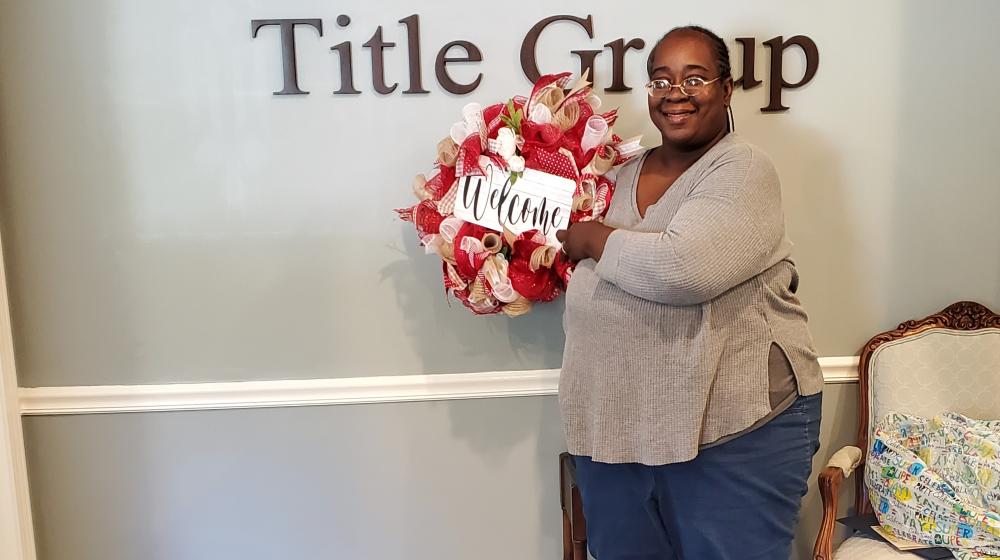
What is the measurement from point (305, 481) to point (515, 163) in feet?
3.34

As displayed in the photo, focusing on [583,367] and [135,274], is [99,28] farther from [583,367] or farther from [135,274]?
[583,367]

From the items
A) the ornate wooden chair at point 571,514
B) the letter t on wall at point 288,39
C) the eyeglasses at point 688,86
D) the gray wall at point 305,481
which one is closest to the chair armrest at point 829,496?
the gray wall at point 305,481

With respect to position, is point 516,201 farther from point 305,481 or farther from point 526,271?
point 305,481

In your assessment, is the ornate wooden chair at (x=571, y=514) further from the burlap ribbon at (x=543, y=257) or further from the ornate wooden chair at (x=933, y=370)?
the ornate wooden chair at (x=933, y=370)

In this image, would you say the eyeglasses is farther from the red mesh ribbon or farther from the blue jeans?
the blue jeans

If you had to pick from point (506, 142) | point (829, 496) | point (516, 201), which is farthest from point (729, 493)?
point (506, 142)

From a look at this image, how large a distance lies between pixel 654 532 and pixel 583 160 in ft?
2.60

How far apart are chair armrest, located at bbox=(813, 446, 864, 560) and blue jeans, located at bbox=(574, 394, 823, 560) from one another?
257 millimetres

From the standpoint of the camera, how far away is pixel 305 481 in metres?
1.85

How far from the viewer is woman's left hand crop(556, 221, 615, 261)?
134 cm

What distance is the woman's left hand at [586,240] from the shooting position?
1.34 meters

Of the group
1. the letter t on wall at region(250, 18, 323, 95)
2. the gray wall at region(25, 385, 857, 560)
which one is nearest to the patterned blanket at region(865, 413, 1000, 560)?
the gray wall at region(25, 385, 857, 560)

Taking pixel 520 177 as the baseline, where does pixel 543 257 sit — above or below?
below

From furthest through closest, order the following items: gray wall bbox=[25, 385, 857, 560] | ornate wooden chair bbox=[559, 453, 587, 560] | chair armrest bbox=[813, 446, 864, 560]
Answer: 1. gray wall bbox=[25, 385, 857, 560]
2. ornate wooden chair bbox=[559, 453, 587, 560]
3. chair armrest bbox=[813, 446, 864, 560]
